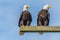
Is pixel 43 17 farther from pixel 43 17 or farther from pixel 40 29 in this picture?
pixel 40 29

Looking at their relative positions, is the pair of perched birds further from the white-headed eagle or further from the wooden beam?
the wooden beam

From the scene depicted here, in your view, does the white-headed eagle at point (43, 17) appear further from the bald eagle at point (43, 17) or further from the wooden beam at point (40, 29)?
the wooden beam at point (40, 29)

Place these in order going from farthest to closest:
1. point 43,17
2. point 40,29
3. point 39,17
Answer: point 43,17 → point 39,17 → point 40,29

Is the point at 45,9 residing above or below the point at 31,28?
above

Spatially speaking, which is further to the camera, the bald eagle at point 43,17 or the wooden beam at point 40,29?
the bald eagle at point 43,17

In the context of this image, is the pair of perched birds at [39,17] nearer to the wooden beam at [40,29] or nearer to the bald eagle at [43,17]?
the bald eagle at [43,17]

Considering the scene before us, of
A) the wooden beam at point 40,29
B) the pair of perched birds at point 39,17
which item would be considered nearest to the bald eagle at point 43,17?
the pair of perched birds at point 39,17

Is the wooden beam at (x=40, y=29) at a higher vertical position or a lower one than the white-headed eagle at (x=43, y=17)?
lower

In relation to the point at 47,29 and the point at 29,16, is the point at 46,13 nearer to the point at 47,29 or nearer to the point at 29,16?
the point at 29,16

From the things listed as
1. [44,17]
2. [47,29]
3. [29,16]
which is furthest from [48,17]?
[47,29]

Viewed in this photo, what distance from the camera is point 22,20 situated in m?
10.3

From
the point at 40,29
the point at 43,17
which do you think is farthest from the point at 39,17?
the point at 40,29

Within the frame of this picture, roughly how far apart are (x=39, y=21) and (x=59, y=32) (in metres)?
5.44

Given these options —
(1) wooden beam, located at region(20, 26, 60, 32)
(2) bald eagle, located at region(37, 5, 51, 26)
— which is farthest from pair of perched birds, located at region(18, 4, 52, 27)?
(1) wooden beam, located at region(20, 26, 60, 32)
